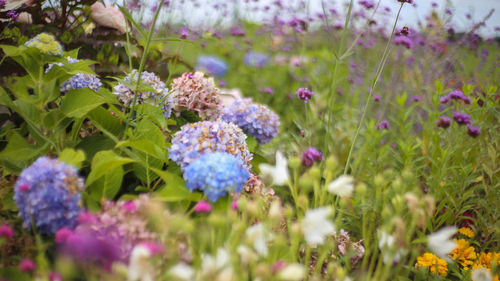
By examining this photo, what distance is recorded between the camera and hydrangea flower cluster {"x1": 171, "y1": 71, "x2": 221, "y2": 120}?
6.22 feet

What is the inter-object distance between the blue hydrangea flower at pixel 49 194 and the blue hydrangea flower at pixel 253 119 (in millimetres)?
1042

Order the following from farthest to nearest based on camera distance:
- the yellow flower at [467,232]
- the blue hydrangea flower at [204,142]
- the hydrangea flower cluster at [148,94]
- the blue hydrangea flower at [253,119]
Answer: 1. the blue hydrangea flower at [253,119]
2. the yellow flower at [467,232]
3. the hydrangea flower cluster at [148,94]
4. the blue hydrangea flower at [204,142]

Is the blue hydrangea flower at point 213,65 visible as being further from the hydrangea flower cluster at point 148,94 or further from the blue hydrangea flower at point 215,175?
the blue hydrangea flower at point 215,175

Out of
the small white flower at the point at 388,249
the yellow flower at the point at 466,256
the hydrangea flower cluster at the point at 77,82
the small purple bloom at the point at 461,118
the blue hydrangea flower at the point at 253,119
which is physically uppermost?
the hydrangea flower cluster at the point at 77,82

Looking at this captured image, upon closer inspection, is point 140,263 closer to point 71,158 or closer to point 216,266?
point 216,266

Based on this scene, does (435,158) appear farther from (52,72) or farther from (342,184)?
(52,72)

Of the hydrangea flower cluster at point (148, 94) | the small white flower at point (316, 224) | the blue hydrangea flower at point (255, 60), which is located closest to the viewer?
the small white flower at point (316, 224)

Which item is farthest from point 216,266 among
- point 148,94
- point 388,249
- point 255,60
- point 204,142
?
point 255,60

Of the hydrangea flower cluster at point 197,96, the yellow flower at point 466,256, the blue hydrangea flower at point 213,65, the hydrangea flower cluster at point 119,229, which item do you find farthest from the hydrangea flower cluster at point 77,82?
the blue hydrangea flower at point 213,65

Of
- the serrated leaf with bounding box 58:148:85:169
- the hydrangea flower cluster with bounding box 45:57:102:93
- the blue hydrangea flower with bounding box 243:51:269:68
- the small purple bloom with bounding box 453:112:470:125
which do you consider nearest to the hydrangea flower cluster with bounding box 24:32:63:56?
the hydrangea flower cluster with bounding box 45:57:102:93

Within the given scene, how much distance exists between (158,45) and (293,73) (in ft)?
8.15

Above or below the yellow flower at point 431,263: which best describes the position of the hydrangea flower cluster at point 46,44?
above

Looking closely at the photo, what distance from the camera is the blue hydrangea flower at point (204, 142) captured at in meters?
1.40

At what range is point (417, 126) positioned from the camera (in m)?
3.26
